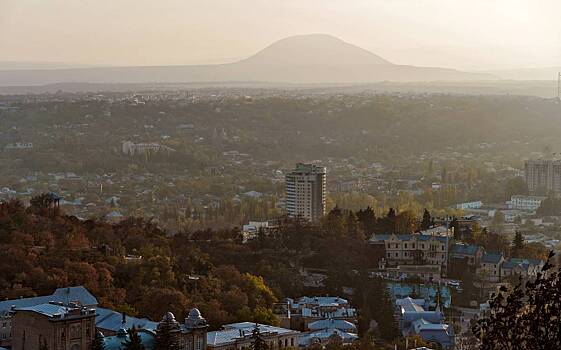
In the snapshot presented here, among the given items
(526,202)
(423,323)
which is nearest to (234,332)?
(423,323)

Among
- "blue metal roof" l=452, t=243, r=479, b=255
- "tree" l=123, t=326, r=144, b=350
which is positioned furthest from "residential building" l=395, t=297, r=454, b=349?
"tree" l=123, t=326, r=144, b=350

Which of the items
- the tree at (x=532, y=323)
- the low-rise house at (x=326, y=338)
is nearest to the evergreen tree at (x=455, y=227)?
the low-rise house at (x=326, y=338)

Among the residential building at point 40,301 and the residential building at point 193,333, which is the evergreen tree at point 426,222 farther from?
the residential building at point 193,333

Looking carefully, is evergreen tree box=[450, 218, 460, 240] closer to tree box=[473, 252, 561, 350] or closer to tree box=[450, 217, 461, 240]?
tree box=[450, 217, 461, 240]

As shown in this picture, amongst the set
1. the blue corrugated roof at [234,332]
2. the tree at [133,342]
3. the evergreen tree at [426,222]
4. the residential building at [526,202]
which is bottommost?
the residential building at [526,202]

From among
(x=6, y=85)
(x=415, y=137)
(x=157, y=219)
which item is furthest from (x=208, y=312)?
(x=6, y=85)

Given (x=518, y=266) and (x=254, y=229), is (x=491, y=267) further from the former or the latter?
(x=254, y=229)
